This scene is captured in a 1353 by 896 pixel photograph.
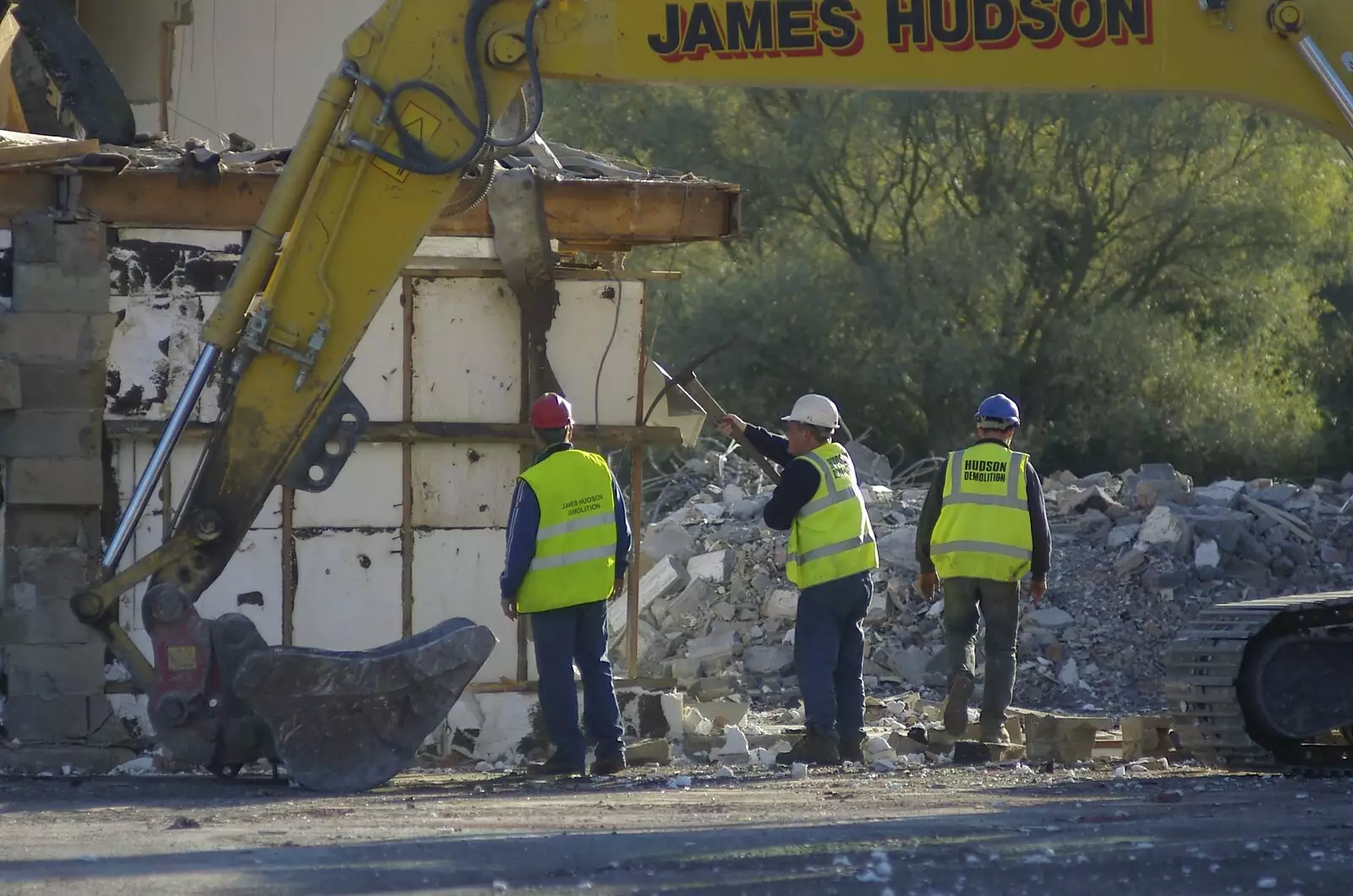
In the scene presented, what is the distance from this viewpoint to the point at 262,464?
24.0 ft

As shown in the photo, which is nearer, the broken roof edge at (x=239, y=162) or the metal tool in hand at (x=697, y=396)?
the broken roof edge at (x=239, y=162)

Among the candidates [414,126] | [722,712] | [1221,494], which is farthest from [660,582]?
[414,126]

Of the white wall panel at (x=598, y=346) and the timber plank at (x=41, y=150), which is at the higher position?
the timber plank at (x=41, y=150)

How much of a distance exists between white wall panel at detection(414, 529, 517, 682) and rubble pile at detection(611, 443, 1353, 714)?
10.5ft

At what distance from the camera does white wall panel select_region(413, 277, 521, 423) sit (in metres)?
9.46

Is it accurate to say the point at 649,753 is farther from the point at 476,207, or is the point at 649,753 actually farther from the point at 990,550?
the point at 476,207

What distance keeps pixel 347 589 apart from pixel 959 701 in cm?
302

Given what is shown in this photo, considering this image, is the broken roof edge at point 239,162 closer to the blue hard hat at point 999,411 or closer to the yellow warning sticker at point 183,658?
the blue hard hat at point 999,411

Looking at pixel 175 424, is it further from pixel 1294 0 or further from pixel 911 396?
pixel 911 396

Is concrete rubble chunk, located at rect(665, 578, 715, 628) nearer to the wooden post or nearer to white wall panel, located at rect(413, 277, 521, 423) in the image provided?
the wooden post

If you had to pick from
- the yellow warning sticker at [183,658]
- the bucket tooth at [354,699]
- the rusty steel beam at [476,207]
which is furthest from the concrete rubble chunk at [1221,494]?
the yellow warning sticker at [183,658]

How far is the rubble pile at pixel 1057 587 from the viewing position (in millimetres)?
14094

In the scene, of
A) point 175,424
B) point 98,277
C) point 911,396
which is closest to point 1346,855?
point 175,424

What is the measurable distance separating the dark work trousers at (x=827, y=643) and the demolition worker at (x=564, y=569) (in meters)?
1.05
